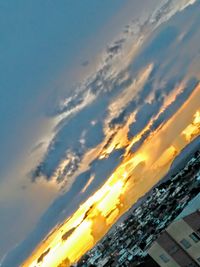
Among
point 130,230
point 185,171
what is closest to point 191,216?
point 185,171

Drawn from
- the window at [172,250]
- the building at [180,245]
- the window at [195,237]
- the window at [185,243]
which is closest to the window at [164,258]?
the building at [180,245]

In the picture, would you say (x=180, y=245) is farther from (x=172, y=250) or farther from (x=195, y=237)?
(x=195, y=237)

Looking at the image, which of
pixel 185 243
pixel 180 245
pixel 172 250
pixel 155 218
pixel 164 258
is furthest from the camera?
pixel 155 218

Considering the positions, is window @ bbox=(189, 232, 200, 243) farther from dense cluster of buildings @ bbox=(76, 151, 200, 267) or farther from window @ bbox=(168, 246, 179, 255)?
dense cluster of buildings @ bbox=(76, 151, 200, 267)

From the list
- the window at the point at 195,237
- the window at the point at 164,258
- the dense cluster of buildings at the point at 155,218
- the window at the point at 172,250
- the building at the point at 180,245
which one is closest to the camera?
the building at the point at 180,245

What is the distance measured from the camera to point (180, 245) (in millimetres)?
99750

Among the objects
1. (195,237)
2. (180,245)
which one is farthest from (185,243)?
(195,237)

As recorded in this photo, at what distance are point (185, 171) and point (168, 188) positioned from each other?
8.74 m

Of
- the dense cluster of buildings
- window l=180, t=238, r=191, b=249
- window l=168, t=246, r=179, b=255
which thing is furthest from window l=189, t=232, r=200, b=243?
the dense cluster of buildings

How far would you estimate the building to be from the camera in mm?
97250

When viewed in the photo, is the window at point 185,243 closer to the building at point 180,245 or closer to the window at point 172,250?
the building at point 180,245

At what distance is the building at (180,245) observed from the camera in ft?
319

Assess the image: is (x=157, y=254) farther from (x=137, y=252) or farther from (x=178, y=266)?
(x=137, y=252)

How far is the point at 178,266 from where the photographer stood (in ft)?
329
